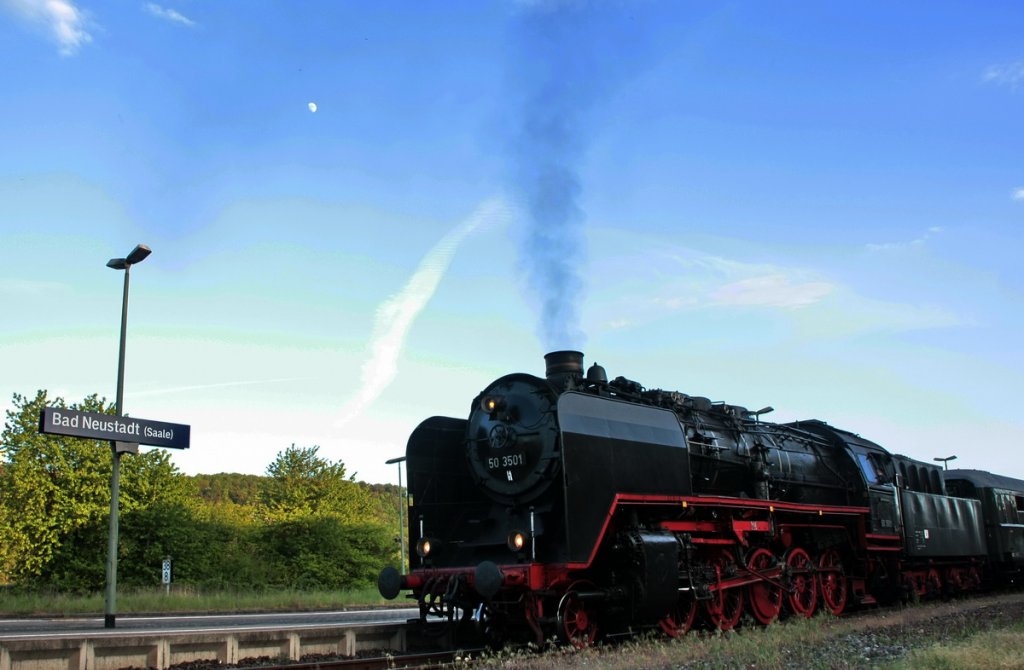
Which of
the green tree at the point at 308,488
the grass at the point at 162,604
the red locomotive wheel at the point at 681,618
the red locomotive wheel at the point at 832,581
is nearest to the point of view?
the red locomotive wheel at the point at 681,618

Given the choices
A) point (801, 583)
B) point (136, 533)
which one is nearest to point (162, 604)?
point (136, 533)

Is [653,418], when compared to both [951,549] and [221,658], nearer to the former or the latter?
[221,658]

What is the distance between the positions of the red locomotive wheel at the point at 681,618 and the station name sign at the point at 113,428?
871 cm

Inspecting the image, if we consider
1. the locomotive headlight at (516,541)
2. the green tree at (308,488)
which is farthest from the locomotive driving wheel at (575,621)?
the green tree at (308,488)

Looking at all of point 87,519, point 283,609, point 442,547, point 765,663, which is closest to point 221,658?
point 442,547

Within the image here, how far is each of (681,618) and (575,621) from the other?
212cm

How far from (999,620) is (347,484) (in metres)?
34.0

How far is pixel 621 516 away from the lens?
428 inches

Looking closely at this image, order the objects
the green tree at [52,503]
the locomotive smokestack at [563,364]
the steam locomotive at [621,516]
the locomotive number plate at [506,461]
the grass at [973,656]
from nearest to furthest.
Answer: the grass at [973,656] → the steam locomotive at [621,516] → the locomotive number plate at [506,461] → the locomotive smokestack at [563,364] → the green tree at [52,503]

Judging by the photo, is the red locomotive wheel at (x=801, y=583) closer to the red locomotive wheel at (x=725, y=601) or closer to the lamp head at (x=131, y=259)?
the red locomotive wheel at (x=725, y=601)

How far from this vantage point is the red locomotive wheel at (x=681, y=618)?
11.1 m

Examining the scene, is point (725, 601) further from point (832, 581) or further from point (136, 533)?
point (136, 533)

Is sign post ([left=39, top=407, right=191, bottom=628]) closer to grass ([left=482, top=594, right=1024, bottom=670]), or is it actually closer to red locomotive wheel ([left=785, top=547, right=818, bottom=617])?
grass ([left=482, top=594, right=1024, bottom=670])

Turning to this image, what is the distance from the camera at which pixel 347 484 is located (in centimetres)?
4225
